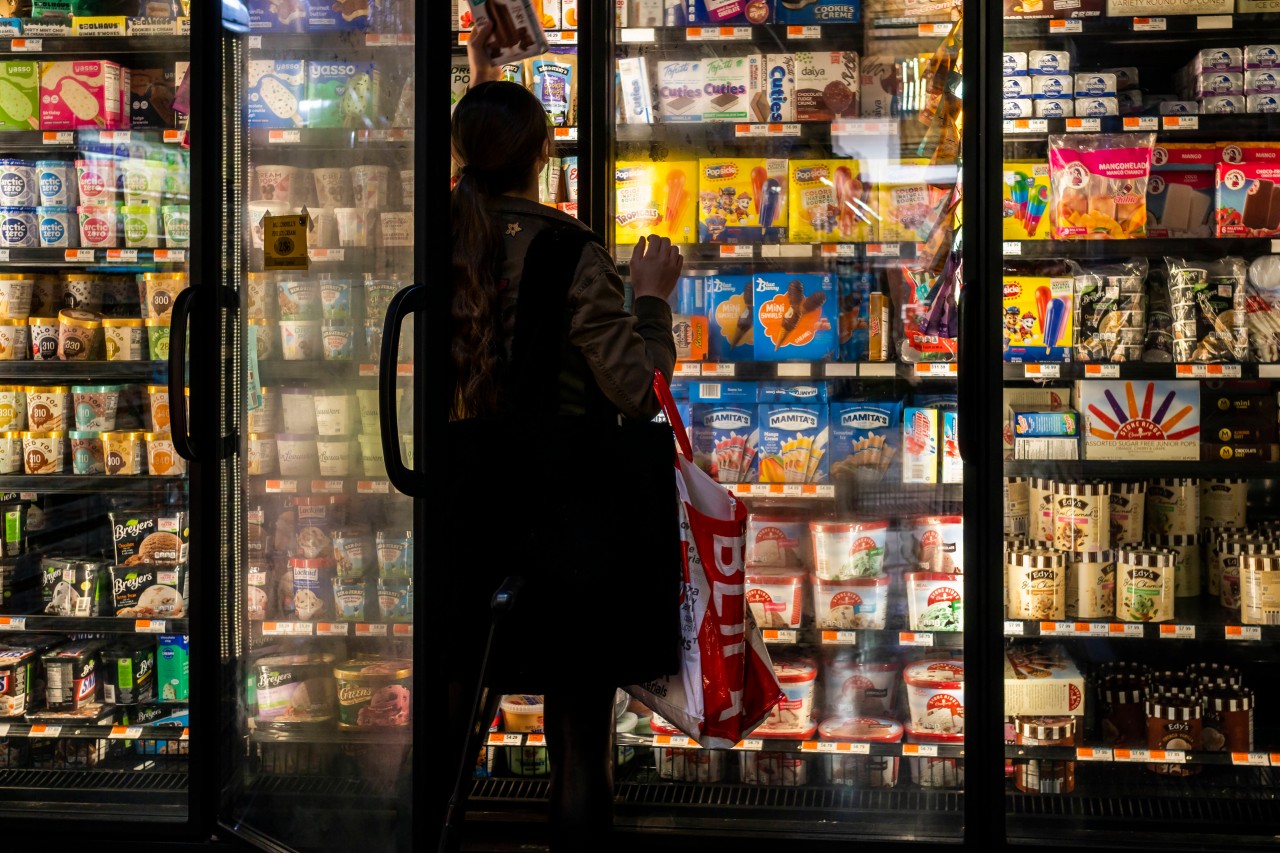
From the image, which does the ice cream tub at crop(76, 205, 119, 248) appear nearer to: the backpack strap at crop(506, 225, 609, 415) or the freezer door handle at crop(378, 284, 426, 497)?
the backpack strap at crop(506, 225, 609, 415)

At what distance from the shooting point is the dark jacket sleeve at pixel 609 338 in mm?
1829

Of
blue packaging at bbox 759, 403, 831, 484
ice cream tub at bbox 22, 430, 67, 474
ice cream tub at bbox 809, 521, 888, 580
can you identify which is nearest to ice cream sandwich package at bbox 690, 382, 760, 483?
blue packaging at bbox 759, 403, 831, 484

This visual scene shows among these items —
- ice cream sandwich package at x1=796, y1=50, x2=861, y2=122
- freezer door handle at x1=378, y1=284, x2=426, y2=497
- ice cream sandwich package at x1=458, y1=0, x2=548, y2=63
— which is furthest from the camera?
ice cream sandwich package at x1=796, y1=50, x2=861, y2=122

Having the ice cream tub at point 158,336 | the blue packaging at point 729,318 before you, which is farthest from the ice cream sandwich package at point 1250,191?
the ice cream tub at point 158,336

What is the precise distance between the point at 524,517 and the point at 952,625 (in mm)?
1373

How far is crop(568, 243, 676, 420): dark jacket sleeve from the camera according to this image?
1.83m

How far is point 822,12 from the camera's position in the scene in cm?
284

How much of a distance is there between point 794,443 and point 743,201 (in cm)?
69

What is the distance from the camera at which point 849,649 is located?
115 inches

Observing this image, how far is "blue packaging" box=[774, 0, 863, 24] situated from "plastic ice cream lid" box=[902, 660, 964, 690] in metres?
1.75

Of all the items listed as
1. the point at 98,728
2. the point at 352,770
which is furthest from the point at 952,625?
the point at 98,728

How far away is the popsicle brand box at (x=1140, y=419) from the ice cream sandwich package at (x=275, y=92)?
2.02 metres

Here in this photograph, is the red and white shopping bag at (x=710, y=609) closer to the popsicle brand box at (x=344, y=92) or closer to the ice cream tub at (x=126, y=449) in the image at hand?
the popsicle brand box at (x=344, y=92)

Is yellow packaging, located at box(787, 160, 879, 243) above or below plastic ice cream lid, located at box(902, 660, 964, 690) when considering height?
above
